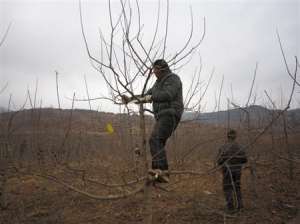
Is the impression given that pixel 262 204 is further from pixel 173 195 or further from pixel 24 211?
pixel 24 211

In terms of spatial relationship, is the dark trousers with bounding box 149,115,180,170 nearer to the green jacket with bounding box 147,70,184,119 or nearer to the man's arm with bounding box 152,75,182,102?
the green jacket with bounding box 147,70,184,119

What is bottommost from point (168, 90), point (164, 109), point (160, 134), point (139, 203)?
point (139, 203)

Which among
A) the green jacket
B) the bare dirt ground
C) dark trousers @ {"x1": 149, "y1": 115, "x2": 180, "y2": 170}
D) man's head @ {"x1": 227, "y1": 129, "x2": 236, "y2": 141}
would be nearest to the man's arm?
the green jacket

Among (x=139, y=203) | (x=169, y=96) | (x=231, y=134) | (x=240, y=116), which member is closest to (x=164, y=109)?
(x=169, y=96)

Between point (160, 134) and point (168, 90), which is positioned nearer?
point (168, 90)

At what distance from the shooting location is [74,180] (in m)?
7.48

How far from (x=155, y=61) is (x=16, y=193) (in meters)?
5.44

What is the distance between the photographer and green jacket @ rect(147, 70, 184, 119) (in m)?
2.47

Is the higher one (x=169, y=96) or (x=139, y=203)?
(x=169, y=96)

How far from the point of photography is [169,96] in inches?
96.9

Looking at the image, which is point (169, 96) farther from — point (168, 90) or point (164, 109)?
point (164, 109)

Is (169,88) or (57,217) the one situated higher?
(169,88)

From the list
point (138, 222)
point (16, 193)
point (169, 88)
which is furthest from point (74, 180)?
point (169, 88)

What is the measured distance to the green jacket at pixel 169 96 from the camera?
247cm
